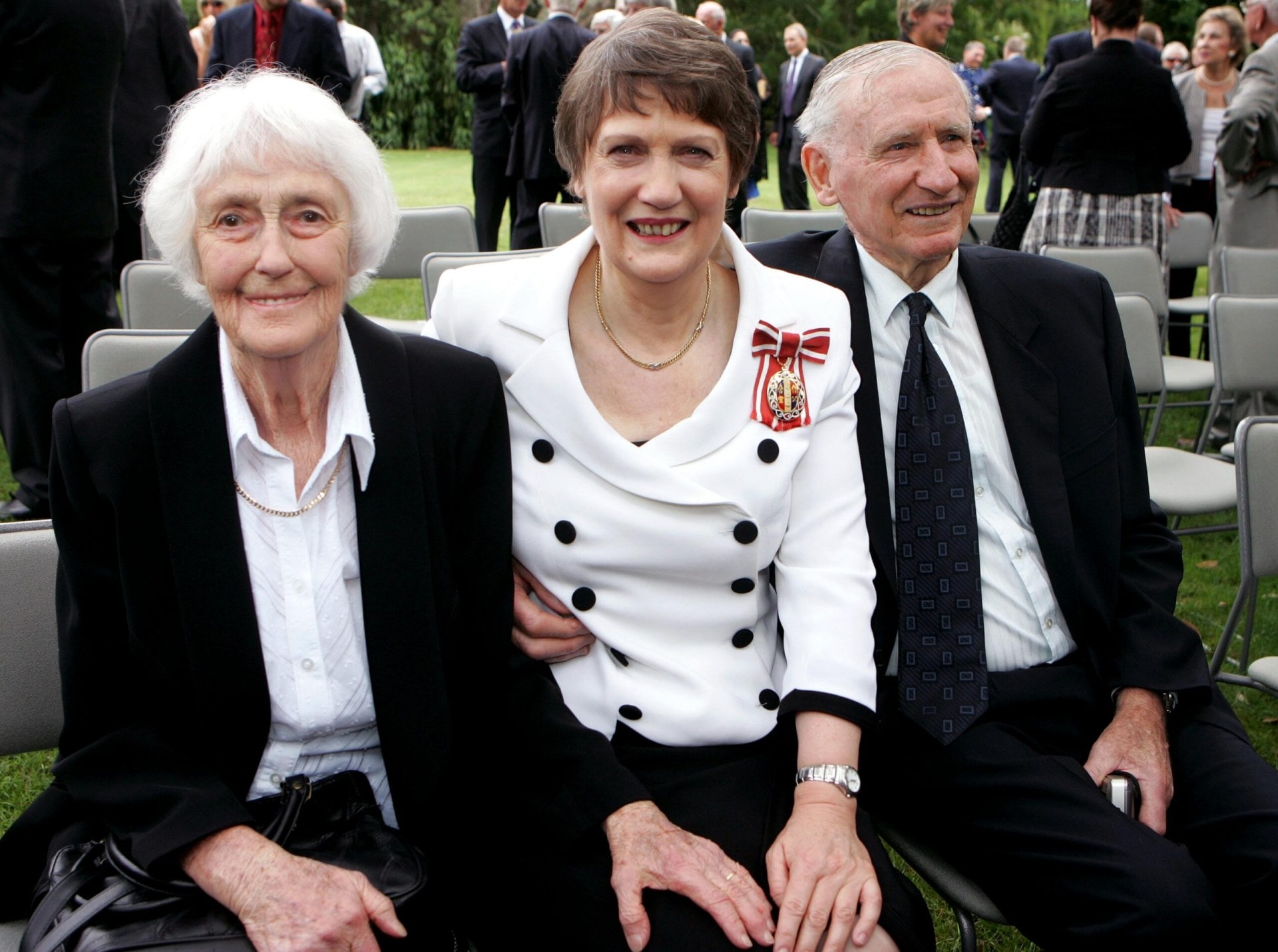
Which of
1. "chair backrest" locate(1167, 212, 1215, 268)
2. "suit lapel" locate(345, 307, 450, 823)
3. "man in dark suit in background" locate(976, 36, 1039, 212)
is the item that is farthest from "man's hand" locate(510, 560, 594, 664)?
"man in dark suit in background" locate(976, 36, 1039, 212)

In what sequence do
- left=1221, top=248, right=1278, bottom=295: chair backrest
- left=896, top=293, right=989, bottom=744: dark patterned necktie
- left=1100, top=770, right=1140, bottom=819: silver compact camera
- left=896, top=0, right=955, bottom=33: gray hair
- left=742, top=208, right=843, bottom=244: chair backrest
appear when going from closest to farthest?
left=1100, top=770, right=1140, bottom=819: silver compact camera < left=896, top=293, right=989, bottom=744: dark patterned necktie < left=742, top=208, right=843, bottom=244: chair backrest < left=1221, top=248, right=1278, bottom=295: chair backrest < left=896, top=0, right=955, bottom=33: gray hair

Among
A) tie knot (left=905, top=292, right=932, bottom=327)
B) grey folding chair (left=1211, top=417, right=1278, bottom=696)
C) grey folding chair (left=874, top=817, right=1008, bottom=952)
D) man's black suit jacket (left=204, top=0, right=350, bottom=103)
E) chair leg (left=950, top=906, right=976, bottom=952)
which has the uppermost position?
man's black suit jacket (left=204, top=0, right=350, bottom=103)

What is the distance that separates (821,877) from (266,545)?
99 cm

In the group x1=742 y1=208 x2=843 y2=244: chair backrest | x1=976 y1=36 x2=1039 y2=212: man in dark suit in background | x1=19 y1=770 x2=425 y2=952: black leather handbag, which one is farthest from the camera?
x1=976 y1=36 x2=1039 y2=212: man in dark suit in background

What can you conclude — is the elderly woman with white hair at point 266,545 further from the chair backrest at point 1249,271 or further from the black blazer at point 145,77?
the chair backrest at point 1249,271

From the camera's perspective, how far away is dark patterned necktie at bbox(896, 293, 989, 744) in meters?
2.20

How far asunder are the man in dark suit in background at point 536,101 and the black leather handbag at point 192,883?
654 centimetres

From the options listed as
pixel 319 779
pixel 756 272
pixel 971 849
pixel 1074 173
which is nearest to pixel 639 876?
pixel 319 779

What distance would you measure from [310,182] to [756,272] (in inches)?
31.8

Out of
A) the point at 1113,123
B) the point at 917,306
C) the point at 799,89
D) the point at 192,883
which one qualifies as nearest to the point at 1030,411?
the point at 917,306

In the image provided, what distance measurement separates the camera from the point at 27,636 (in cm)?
206

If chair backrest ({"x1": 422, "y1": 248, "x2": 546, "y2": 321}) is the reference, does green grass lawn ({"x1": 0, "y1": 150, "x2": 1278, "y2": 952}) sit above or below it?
below

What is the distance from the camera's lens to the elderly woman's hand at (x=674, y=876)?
173 cm

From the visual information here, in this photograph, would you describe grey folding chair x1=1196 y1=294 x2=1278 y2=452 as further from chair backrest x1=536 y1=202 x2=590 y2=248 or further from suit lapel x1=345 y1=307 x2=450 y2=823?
suit lapel x1=345 y1=307 x2=450 y2=823
